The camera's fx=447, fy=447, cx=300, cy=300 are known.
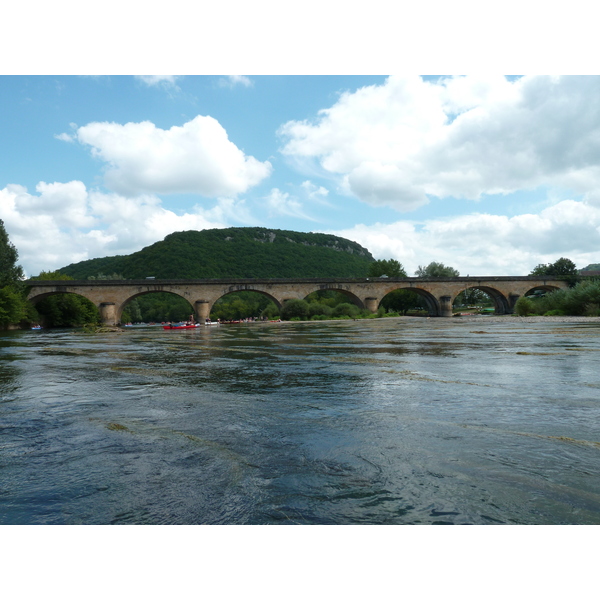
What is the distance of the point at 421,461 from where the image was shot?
3662 millimetres

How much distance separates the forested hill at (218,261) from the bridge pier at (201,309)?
31.7m

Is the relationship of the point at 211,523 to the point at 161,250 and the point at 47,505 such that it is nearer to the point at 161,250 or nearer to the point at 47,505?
the point at 47,505

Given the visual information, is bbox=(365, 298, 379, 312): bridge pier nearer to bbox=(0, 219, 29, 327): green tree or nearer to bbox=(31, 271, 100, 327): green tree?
bbox=(31, 271, 100, 327): green tree

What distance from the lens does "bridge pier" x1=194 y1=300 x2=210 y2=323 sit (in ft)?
174

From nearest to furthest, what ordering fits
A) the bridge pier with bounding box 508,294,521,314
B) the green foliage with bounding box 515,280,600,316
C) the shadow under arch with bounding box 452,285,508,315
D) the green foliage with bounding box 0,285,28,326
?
the green foliage with bounding box 515,280,600,316 → the green foliage with bounding box 0,285,28,326 → the bridge pier with bounding box 508,294,521,314 → the shadow under arch with bounding box 452,285,508,315

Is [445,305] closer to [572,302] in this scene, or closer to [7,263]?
[572,302]

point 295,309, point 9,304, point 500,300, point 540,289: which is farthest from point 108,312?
point 540,289

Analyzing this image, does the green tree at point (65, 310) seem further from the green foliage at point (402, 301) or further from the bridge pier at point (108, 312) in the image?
the green foliage at point (402, 301)

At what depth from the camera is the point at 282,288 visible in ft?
180

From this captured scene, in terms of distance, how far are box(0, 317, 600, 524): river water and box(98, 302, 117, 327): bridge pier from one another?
44903 millimetres

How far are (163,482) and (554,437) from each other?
354 centimetres

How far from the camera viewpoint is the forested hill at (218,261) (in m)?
86.8

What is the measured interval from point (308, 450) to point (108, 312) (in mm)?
51199

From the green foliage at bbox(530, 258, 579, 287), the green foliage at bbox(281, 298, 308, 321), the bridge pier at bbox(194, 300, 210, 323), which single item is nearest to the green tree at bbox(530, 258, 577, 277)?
the green foliage at bbox(530, 258, 579, 287)
